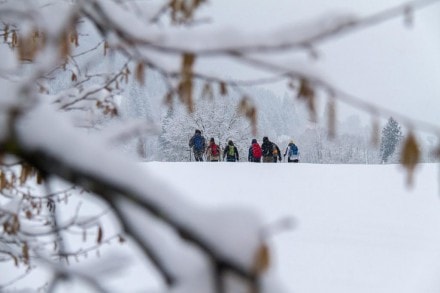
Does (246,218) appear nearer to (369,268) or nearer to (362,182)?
(369,268)

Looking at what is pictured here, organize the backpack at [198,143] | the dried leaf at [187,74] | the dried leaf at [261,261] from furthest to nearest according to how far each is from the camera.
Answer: the backpack at [198,143] < the dried leaf at [187,74] < the dried leaf at [261,261]

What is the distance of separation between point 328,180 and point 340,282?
6883 millimetres

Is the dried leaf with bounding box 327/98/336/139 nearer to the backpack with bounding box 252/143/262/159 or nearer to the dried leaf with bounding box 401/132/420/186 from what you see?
the dried leaf with bounding box 401/132/420/186

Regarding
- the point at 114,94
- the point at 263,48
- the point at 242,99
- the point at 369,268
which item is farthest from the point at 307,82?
the point at 369,268

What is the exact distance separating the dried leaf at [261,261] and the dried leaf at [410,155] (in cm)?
39

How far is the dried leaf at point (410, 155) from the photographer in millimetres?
982

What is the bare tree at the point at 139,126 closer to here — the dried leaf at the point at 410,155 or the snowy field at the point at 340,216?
the dried leaf at the point at 410,155

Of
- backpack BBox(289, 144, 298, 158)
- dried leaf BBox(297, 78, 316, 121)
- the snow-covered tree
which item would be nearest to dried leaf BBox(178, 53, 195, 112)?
dried leaf BBox(297, 78, 316, 121)

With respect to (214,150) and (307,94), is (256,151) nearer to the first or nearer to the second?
(214,150)

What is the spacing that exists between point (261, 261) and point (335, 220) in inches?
365

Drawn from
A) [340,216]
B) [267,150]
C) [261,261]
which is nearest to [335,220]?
[340,216]

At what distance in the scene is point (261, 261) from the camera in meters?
0.72

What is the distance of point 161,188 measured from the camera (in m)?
0.79

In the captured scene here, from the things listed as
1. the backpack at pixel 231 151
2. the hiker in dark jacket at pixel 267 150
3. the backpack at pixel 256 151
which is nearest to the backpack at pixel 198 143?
the backpack at pixel 231 151
